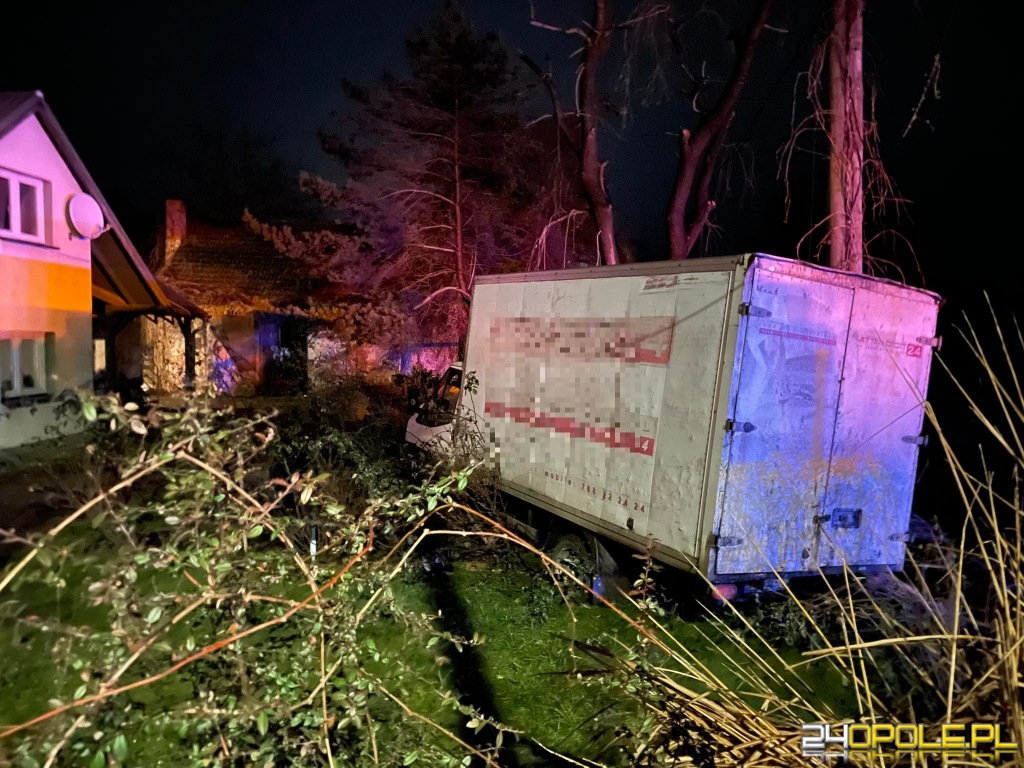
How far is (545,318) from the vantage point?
7.22 meters

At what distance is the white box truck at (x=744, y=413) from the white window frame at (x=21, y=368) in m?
10.6

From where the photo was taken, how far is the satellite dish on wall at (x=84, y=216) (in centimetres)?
1241

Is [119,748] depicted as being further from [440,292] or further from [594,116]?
[440,292]

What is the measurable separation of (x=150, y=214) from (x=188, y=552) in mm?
35697

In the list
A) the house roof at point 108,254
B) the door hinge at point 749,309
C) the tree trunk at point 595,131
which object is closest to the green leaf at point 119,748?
the door hinge at point 749,309

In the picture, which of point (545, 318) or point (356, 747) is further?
A: point (545, 318)

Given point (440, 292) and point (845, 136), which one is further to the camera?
point (440, 292)

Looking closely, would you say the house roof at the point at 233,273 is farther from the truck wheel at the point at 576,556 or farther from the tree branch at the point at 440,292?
the truck wheel at the point at 576,556

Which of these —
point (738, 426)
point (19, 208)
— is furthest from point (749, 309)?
point (19, 208)

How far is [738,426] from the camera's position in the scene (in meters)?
4.91

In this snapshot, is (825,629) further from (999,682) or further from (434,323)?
(434,323)

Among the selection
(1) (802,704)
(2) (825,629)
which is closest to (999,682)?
(1) (802,704)

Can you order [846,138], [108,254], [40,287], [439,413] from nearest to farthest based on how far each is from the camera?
[846,138] < [439,413] < [40,287] < [108,254]

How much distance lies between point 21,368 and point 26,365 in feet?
0.39
